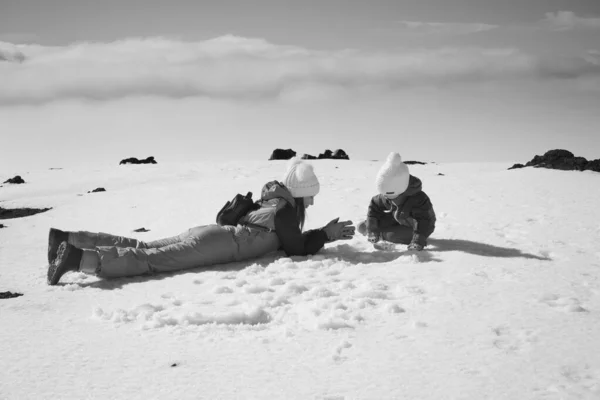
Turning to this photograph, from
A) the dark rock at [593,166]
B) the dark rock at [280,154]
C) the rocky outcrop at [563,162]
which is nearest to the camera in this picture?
the dark rock at [593,166]

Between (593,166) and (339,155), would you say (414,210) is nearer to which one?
(593,166)

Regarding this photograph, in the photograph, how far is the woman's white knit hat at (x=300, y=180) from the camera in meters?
6.56

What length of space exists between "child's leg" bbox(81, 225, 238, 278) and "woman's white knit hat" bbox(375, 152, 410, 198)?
1.86m

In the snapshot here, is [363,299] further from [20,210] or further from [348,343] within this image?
[20,210]

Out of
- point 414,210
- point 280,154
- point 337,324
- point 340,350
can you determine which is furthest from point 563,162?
point 340,350

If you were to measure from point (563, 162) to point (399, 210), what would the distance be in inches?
411

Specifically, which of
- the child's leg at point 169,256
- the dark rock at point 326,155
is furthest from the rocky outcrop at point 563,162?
the child's leg at point 169,256

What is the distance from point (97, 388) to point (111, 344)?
0.72m

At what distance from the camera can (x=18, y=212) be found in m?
12.9

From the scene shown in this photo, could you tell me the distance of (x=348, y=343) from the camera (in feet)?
13.1

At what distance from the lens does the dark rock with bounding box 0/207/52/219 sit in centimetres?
1255

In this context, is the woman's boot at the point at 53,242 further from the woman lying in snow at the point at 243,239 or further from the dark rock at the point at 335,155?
the dark rock at the point at 335,155

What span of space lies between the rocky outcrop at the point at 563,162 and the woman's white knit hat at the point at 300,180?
10.6 meters

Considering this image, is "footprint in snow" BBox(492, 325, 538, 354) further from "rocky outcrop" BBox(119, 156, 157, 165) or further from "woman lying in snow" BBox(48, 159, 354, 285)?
"rocky outcrop" BBox(119, 156, 157, 165)
